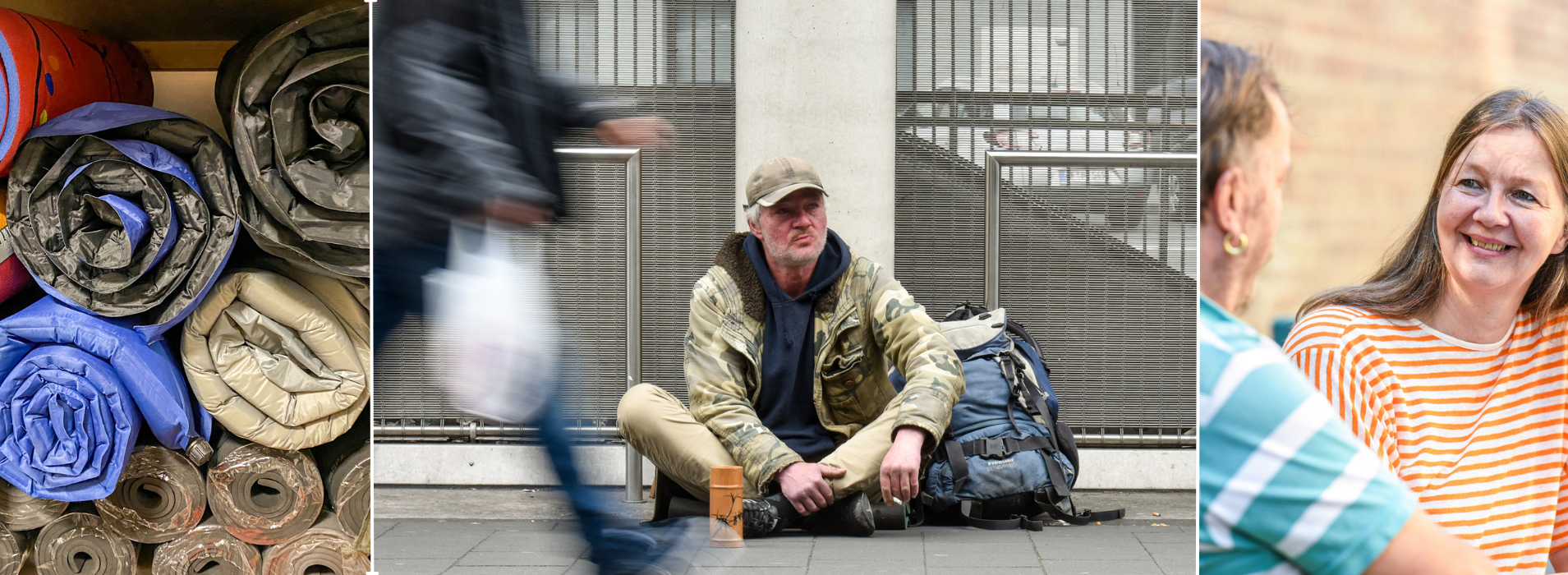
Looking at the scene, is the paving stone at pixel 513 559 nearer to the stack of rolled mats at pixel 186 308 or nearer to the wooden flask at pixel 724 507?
the wooden flask at pixel 724 507

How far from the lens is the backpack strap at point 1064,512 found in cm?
405

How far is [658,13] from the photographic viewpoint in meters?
5.37

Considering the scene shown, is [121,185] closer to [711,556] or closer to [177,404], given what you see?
[177,404]

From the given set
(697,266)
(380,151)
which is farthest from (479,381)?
(697,266)

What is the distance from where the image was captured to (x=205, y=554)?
9.75ft

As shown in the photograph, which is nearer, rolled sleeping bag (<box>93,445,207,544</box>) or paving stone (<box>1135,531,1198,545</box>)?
rolled sleeping bag (<box>93,445,207,544</box>)

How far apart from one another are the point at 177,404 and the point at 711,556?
1.46m

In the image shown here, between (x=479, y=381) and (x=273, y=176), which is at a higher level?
(x=273, y=176)

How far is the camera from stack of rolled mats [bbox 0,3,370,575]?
2.69 metres

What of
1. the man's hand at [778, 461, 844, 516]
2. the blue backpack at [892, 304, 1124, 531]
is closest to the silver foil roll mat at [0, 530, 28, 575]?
the man's hand at [778, 461, 844, 516]

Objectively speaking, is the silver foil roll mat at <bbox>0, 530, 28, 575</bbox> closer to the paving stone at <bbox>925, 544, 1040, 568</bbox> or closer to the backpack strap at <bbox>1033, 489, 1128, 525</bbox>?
the paving stone at <bbox>925, 544, 1040, 568</bbox>

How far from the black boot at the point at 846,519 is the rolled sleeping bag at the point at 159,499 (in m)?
1.83

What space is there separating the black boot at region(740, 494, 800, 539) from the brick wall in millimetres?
2417

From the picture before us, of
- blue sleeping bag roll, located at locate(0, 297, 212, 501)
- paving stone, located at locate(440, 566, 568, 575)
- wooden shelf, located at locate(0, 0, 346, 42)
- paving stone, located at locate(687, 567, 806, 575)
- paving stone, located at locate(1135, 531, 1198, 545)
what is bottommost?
paving stone, located at locate(1135, 531, 1198, 545)
